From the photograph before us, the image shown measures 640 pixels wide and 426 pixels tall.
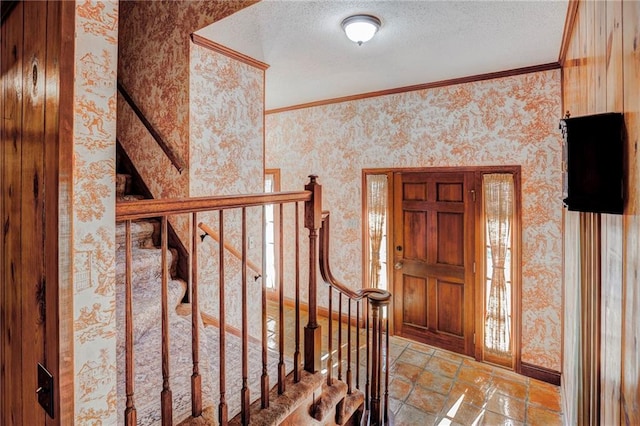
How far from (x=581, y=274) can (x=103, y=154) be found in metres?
2.09

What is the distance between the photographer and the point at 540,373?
3262 mm

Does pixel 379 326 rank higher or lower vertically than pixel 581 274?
lower

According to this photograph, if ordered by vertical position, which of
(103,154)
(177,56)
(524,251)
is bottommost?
(524,251)

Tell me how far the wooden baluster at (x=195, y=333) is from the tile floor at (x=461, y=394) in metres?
2.01

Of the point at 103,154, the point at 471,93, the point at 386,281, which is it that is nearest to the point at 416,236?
the point at 386,281

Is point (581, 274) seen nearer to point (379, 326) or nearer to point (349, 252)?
point (379, 326)

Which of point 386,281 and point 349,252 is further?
point 349,252

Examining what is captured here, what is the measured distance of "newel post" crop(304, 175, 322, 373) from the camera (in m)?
1.89

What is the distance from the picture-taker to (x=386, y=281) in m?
4.23

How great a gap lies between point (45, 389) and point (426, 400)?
301cm

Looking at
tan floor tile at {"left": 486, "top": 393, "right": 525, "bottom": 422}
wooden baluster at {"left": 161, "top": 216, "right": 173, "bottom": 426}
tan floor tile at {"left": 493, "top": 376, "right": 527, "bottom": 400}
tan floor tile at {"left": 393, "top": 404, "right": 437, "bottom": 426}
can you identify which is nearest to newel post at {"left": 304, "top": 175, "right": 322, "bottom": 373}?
wooden baluster at {"left": 161, "top": 216, "right": 173, "bottom": 426}

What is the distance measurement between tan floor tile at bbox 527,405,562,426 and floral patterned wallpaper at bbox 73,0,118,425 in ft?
10.5

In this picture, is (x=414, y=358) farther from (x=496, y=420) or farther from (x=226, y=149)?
(x=226, y=149)

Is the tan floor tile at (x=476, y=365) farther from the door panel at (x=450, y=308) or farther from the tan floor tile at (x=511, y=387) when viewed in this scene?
the door panel at (x=450, y=308)
